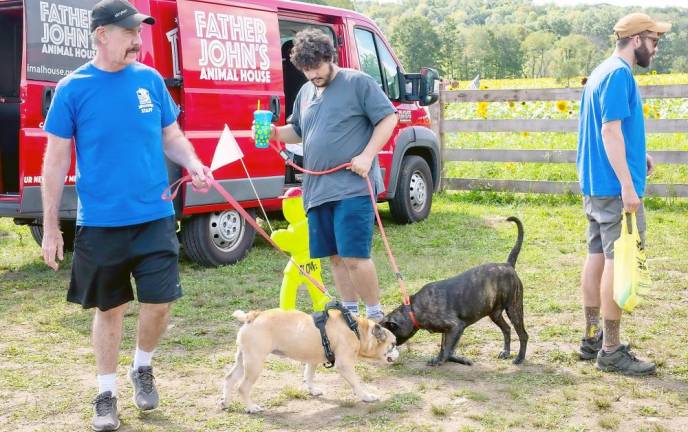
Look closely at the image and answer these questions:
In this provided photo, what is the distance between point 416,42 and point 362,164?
67.2 m

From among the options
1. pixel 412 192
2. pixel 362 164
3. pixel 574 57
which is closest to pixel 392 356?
pixel 362 164

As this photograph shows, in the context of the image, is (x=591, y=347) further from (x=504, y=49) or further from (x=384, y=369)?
(x=504, y=49)

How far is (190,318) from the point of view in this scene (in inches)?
245

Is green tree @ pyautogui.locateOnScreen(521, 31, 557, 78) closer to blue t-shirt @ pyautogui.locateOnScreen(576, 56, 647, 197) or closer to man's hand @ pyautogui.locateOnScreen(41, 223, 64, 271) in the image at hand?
blue t-shirt @ pyautogui.locateOnScreen(576, 56, 647, 197)

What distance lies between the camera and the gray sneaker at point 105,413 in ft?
13.2

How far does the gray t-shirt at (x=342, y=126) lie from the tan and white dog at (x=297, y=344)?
2.84 ft

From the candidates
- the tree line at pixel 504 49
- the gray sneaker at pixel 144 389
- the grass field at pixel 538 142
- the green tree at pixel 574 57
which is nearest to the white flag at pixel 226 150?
the gray sneaker at pixel 144 389

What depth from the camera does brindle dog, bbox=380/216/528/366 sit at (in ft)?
16.2

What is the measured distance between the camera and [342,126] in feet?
16.2

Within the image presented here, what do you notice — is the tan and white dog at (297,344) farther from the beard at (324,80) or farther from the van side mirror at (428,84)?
the van side mirror at (428,84)

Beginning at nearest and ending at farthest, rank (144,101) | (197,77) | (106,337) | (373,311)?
(144,101)
(106,337)
(373,311)
(197,77)

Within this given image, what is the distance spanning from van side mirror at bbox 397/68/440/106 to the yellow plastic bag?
504 cm

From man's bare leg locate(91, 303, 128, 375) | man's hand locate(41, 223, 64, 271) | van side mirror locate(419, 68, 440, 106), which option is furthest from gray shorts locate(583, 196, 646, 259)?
van side mirror locate(419, 68, 440, 106)

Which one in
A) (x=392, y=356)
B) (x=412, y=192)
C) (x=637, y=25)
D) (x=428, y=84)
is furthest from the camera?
(x=412, y=192)
